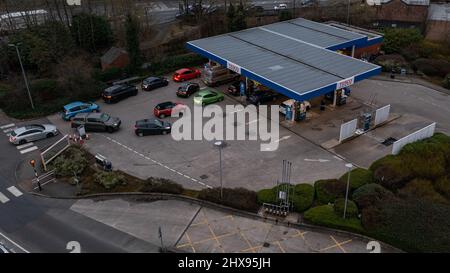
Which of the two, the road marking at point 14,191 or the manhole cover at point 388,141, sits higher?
the road marking at point 14,191

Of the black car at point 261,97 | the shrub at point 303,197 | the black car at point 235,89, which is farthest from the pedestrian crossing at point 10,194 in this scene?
the black car at point 235,89

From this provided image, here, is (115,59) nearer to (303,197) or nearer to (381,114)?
(381,114)

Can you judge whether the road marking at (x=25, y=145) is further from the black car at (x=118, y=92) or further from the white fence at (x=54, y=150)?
the black car at (x=118, y=92)

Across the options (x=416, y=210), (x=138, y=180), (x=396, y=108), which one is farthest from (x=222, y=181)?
(x=396, y=108)

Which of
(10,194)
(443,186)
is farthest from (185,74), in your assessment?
(443,186)

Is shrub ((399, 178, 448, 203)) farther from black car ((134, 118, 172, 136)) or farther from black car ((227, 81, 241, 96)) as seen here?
black car ((227, 81, 241, 96))
